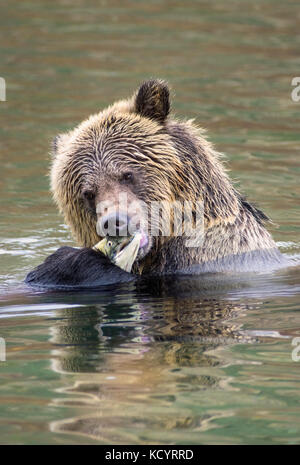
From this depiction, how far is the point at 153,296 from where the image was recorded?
8.41 m

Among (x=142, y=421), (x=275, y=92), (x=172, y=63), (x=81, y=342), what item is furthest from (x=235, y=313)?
(x=172, y=63)

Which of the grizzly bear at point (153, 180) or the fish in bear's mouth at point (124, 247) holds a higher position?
the grizzly bear at point (153, 180)

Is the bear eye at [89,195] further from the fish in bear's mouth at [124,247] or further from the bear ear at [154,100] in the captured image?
the bear ear at [154,100]

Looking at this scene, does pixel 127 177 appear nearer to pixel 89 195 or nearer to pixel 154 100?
pixel 89 195

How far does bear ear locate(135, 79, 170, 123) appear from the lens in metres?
8.56

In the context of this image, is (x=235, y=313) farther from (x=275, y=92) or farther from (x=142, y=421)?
(x=275, y=92)

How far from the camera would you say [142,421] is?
17.8 feet

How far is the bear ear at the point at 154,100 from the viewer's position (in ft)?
28.1

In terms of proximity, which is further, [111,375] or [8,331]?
[8,331]

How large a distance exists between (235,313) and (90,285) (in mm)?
1524

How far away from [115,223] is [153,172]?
848 millimetres

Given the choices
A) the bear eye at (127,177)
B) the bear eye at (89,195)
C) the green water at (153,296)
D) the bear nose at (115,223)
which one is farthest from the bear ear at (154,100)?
the green water at (153,296)

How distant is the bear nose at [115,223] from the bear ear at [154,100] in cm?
125

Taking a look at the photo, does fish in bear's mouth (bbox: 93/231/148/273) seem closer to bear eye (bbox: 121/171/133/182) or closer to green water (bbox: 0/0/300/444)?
green water (bbox: 0/0/300/444)
